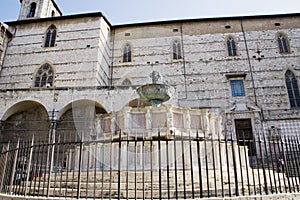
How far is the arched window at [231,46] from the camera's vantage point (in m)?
19.3

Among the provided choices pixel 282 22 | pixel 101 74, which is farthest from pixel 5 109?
pixel 282 22

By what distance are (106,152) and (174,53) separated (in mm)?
14367

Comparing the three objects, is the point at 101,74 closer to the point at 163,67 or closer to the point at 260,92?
the point at 163,67

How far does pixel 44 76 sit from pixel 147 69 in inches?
332

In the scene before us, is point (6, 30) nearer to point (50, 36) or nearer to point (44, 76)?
point (50, 36)

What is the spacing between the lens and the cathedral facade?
1563 centimetres

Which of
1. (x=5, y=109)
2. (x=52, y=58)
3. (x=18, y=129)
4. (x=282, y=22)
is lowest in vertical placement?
(x=18, y=129)

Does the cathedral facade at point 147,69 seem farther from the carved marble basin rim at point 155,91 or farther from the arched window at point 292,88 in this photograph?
the carved marble basin rim at point 155,91

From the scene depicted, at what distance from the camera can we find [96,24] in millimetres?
19250

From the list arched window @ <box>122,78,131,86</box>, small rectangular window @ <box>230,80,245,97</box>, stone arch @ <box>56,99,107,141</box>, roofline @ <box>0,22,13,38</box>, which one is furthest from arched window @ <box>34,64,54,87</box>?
small rectangular window @ <box>230,80,245,97</box>

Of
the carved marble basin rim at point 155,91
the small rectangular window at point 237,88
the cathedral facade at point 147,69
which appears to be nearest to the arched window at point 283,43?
the cathedral facade at point 147,69

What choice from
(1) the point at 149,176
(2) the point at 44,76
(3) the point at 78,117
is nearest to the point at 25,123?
(3) the point at 78,117

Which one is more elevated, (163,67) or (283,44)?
(283,44)

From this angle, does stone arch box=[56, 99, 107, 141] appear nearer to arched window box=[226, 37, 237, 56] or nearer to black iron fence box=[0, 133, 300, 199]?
black iron fence box=[0, 133, 300, 199]
